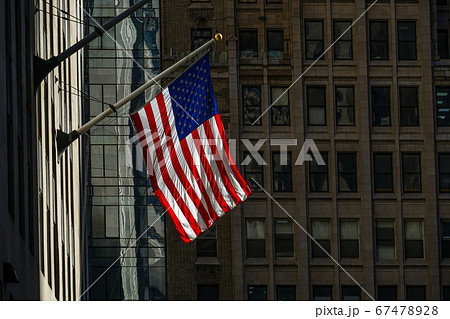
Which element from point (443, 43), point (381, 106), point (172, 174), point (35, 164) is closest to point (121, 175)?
point (381, 106)

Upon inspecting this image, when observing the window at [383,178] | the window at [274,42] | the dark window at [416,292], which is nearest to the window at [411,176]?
the window at [383,178]

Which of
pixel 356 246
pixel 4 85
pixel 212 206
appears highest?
pixel 4 85

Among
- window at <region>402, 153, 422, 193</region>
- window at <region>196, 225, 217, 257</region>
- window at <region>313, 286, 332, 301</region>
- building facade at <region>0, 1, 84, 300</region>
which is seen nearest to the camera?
building facade at <region>0, 1, 84, 300</region>

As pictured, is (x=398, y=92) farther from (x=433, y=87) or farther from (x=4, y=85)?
(x=4, y=85)

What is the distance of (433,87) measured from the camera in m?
68.7

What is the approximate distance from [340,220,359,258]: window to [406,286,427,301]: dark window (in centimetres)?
306

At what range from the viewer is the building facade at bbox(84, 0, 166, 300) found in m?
64.5

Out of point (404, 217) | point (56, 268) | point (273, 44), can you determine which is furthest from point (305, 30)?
point (56, 268)

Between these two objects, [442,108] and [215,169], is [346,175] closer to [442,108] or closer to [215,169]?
[442,108]

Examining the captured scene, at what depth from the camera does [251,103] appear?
67812 mm

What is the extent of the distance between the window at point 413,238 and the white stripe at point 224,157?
29492 millimetres

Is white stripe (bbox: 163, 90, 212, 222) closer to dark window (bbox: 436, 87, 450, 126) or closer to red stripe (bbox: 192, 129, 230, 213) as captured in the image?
red stripe (bbox: 192, 129, 230, 213)

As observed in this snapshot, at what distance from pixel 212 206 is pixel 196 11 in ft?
100

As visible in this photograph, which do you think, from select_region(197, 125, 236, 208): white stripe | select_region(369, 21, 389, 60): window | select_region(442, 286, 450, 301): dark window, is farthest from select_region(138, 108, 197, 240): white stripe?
select_region(369, 21, 389, 60): window
